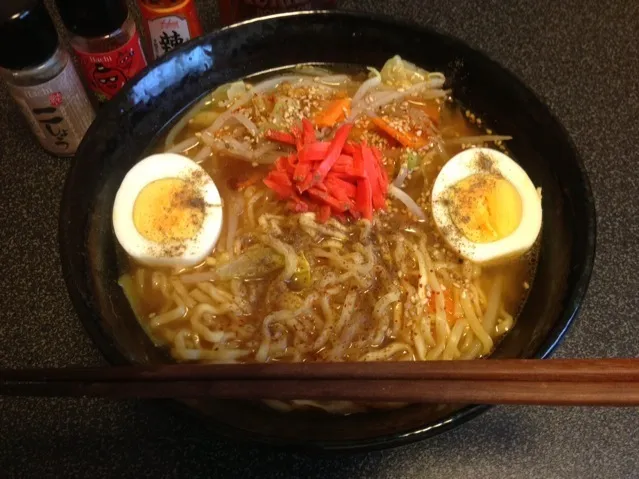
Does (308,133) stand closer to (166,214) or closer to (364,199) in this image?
(364,199)

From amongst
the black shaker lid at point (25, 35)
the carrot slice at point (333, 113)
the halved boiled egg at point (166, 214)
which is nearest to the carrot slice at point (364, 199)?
the carrot slice at point (333, 113)

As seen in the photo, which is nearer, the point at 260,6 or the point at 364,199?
the point at 364,199

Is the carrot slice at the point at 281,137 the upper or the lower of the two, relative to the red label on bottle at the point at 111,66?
lower

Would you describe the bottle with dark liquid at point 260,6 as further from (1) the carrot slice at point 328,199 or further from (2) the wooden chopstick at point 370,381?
(2) the wooden chopstick at point 370,381

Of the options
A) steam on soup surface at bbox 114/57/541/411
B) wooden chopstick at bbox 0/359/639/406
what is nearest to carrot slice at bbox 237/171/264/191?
steam on soup surface at bbox 114/57/541/411

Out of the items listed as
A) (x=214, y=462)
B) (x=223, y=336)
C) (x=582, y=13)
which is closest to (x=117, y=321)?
(x=223, y=336)

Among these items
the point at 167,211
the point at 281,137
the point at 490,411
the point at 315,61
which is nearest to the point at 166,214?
the point at 167,211

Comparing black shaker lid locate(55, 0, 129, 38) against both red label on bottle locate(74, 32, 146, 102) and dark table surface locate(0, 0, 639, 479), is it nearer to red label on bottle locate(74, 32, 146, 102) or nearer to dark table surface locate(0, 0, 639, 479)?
red label on bottle locate(74, 32, 146, 102)
